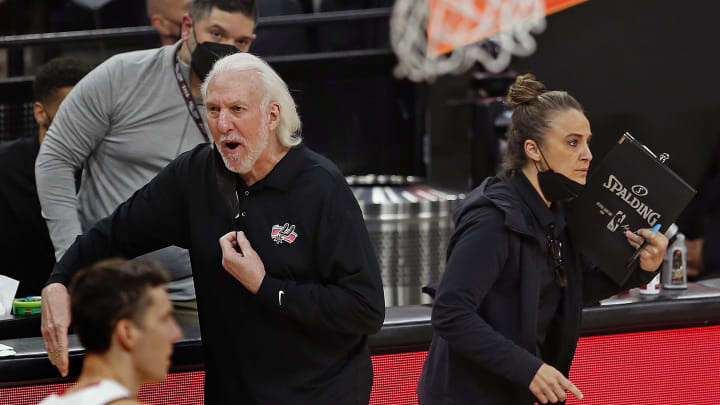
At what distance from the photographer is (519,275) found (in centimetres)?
292

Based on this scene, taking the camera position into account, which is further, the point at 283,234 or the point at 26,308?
the point at 26,308

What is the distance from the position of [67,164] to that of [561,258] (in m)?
1.62

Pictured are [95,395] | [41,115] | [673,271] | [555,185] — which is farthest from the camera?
[41,115]

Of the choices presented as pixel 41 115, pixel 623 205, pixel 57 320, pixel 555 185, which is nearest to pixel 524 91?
pixel 555 185

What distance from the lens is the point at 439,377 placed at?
301 centimetres

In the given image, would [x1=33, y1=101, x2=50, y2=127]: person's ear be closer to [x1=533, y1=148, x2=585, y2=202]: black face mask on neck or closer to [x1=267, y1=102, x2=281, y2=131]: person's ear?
[x1=267, y1=102, x2=281, y2=131]: person's ear

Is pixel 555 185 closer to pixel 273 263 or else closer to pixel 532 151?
pixel 532 151

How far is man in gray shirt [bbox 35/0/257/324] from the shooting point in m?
3.43

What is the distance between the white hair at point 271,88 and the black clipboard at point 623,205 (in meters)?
1.02

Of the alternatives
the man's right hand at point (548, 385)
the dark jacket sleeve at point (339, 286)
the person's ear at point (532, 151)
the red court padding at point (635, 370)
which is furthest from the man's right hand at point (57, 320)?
the person's ear at point (532, 151)

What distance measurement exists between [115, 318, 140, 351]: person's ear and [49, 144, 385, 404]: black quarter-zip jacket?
576mm

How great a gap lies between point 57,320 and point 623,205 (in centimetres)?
172

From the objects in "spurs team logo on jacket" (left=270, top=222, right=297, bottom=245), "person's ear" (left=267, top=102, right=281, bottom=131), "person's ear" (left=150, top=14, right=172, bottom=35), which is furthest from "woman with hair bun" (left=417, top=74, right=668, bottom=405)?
"person's ear" (left=150, top=14, right=172, bottom=35)

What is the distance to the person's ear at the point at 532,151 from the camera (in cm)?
306
